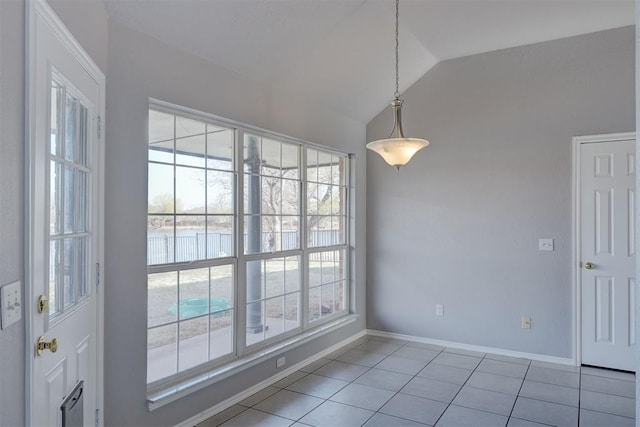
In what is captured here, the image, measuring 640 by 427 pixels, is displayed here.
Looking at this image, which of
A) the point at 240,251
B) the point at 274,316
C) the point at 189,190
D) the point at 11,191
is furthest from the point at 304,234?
the point at 11,191

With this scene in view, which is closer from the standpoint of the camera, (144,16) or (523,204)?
(144,16)

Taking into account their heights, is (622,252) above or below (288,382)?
above

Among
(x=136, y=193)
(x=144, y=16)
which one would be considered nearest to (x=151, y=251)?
(x=136, y=193)

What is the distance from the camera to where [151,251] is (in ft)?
8.79

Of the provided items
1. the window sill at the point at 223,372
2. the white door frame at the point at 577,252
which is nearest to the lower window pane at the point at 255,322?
Result: the window sill at the point at 223,372

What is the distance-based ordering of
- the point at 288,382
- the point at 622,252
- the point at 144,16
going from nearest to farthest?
the point at 144,16 → the point at 288,382 → the point at 622,252

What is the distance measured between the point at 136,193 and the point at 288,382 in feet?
6.79

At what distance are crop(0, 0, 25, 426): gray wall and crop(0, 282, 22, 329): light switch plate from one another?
21 mm

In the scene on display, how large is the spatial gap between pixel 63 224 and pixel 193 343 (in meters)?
1.46

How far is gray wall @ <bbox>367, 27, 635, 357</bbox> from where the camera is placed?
408cm

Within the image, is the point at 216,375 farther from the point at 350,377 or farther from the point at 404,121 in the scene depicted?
the point at 404,121

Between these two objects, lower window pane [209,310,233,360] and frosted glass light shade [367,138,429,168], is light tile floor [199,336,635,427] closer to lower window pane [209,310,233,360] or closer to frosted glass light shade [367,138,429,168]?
lower window pane [209,310,233,360]

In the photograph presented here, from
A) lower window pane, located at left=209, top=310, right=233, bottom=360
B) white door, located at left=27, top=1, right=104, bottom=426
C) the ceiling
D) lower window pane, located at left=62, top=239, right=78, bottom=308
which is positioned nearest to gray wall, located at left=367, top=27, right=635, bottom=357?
the ceiling

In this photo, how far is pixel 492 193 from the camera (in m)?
4.45
